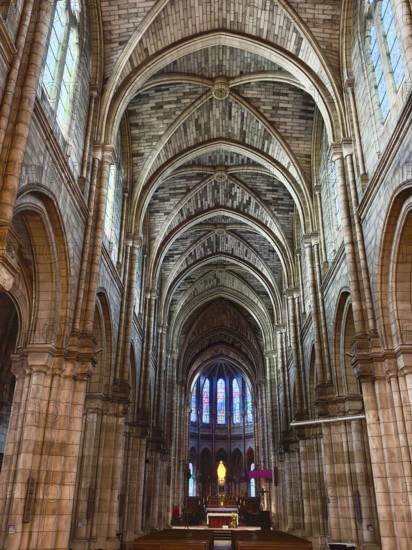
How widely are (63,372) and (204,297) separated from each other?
2652 centimetres

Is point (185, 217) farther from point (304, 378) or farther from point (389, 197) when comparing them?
point (389, 197)

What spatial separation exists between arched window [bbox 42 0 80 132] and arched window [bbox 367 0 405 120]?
8545 millimetres

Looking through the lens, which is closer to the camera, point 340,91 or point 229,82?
point 340,91

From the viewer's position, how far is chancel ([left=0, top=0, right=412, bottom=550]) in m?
11.4

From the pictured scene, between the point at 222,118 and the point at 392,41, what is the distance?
11.2m

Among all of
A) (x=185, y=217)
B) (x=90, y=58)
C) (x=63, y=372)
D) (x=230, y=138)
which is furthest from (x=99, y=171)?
(x=185, y=217)

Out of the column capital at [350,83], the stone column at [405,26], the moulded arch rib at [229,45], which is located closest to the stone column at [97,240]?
the moulded arch rib at [229,45]

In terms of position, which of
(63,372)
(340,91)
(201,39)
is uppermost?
(201,39)

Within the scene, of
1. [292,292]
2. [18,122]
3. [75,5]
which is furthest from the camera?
[292,292]

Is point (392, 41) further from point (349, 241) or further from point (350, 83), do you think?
point (349, 241)

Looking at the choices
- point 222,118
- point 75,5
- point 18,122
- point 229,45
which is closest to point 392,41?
point 229,45

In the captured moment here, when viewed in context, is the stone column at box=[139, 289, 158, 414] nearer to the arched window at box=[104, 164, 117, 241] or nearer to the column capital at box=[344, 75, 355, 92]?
the arched window at box=[104, 164, 117, 241]

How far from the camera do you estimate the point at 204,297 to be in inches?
1534

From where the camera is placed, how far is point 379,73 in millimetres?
14031
